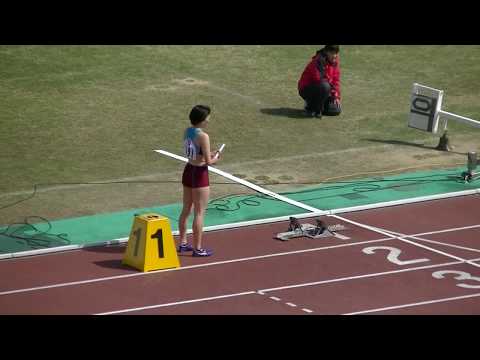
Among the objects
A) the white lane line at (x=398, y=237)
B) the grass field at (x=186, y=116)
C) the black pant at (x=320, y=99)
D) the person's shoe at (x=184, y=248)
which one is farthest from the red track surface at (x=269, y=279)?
the black pant at (x=320, y=99)

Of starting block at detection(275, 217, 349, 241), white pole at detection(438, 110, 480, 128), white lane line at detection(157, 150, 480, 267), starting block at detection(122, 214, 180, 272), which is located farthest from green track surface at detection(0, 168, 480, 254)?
white pole at detection(438, 110, 480, 128)

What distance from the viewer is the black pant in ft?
65.5

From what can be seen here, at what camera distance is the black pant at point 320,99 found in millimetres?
19953

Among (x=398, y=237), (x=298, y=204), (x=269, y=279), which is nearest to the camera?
(x=269, y=279)

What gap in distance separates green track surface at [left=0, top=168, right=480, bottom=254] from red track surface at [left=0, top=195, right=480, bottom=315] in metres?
0.45

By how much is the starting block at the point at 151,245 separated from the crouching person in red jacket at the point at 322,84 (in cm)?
720

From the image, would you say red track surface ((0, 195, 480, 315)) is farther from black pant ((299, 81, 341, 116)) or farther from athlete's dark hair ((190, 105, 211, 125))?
black pant ((299, 81, 341, 116))

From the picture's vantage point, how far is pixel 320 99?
2003 cm

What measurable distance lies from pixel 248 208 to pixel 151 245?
8.89 feet

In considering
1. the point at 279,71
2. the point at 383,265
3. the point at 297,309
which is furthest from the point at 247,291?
the point at 279,71

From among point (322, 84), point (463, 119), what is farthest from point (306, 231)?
point (322, 84)

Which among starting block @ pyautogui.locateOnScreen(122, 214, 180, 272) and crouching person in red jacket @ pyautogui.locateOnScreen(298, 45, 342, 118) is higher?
crouching person in red jacket @ pyautogui.locateOnScreen(298, 45, 342, 118)

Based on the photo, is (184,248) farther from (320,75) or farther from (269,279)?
(320,75)

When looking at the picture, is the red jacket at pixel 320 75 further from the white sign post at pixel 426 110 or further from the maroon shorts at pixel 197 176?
the maroon shorts at pixel 197 176
